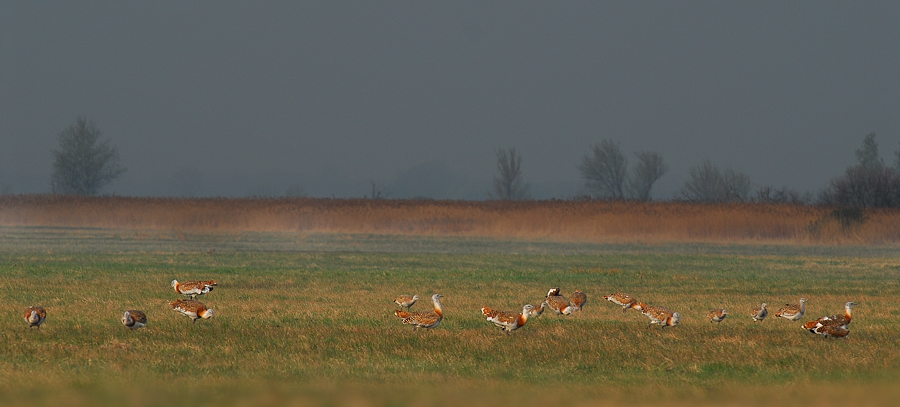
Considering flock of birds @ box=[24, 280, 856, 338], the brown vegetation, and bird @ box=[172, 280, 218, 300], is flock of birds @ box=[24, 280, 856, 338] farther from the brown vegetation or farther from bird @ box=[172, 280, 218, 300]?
the brown vegetation

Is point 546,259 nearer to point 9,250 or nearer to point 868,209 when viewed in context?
point 9,250

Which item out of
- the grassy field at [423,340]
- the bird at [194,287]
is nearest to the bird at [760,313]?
the grassy field at [423,340]

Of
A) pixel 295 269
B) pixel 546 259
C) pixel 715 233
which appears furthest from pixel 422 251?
pixel 715 233

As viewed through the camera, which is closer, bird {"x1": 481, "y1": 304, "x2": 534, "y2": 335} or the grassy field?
the grassy field

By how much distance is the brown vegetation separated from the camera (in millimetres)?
54844

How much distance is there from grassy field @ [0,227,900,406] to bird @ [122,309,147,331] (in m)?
0.16

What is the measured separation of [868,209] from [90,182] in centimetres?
10105

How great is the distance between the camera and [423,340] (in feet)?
46.6

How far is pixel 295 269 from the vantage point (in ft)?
96.7

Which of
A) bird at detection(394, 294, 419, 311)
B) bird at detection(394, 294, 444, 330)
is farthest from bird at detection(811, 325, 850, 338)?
bird at detection(394, 294, 419, 311)

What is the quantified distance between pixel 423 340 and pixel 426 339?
9 cm

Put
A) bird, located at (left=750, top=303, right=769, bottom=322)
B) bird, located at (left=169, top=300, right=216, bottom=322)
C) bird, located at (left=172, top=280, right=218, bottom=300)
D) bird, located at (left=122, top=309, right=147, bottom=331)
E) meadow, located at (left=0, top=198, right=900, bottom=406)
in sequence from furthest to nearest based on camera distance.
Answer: bird, located at (left=172, top=280, right=218, bottom=300) → bird, located at (left=750, top=303, right=769, bottom=322) → bird, located at (left=169, top=300, right=216, bottom=322) → bird, located at (left=122, top=309, right=147, bottom=331) → meadow, located at (left=0, top=198, right=900, bottom=406)

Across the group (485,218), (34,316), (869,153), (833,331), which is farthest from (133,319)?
(869,153)

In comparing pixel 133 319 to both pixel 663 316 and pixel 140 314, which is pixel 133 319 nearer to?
pixel 140 314
